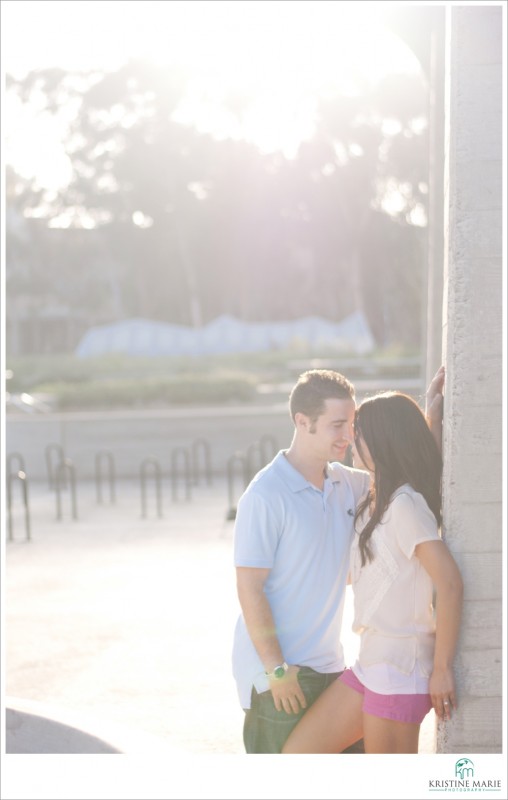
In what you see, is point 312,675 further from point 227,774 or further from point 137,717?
point 137,717

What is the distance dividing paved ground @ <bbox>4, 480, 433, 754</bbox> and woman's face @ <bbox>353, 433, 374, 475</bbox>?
6.60ft

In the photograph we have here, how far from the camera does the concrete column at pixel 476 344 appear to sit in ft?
11.6

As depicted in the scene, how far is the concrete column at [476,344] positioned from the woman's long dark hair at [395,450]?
0.38 feet

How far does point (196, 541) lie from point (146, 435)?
6049 mm

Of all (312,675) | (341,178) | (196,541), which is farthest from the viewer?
(341,178)

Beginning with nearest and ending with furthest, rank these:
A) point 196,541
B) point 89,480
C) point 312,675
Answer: point 312,675
point 196,541
point 89,480

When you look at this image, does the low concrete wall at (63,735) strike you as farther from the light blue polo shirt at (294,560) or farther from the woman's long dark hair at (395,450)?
the woman's long dark hair at (395,450)

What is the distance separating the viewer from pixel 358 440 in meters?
3.72

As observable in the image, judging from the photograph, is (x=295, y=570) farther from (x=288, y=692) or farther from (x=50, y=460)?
(x=50, y=460)

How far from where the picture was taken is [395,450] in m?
3.66

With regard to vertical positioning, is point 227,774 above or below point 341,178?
below

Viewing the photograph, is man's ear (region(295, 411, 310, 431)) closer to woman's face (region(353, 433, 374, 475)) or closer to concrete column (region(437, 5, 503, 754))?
woman's face (region(353, 433, 374, 475))

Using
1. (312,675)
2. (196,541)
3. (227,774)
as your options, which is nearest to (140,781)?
(227,774)

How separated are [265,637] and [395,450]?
77cm
